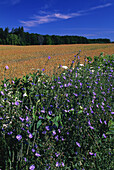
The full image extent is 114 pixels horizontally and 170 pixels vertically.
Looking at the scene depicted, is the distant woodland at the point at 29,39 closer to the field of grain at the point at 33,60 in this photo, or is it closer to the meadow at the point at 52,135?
the field of grain at the point at 33,60

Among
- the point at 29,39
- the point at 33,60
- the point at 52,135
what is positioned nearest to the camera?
the point at 52,135

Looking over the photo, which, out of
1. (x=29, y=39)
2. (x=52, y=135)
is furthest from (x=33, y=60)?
(x=29, y=39)

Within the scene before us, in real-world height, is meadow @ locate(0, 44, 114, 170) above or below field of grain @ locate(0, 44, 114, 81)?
below

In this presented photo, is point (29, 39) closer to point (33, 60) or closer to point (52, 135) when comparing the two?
point (33, 60)

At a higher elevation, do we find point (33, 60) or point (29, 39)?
point (29, 39)

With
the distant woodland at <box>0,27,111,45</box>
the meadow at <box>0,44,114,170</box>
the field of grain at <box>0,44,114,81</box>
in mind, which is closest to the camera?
the meadow at <box>0,44,114,170</box>

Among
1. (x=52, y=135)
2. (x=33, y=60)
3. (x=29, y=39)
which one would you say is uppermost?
(x=29, y=39)

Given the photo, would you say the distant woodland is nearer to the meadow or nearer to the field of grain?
the field of grain

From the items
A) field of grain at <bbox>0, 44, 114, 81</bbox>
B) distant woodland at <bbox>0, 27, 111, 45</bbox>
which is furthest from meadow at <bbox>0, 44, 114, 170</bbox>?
distant woodland at <bbox>0, 27, 111, 45</bbox>

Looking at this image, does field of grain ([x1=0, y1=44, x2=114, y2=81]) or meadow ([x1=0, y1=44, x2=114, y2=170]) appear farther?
field of grain ([x1=0, y1=44, x2=114, y2=81])

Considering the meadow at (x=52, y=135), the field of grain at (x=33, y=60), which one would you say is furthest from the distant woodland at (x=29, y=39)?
the meadow at (x=52, y=135)

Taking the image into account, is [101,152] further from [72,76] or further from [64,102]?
[72,76]

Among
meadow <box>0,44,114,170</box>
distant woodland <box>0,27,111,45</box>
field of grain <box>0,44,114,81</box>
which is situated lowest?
meadow <box>0,44,114,170</box>

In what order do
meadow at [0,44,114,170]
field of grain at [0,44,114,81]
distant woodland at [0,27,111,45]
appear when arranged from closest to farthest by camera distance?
meadow at [0,44,114,170], field of grain at [0,44,114,81], distant woodland at [0,27,111,45]
